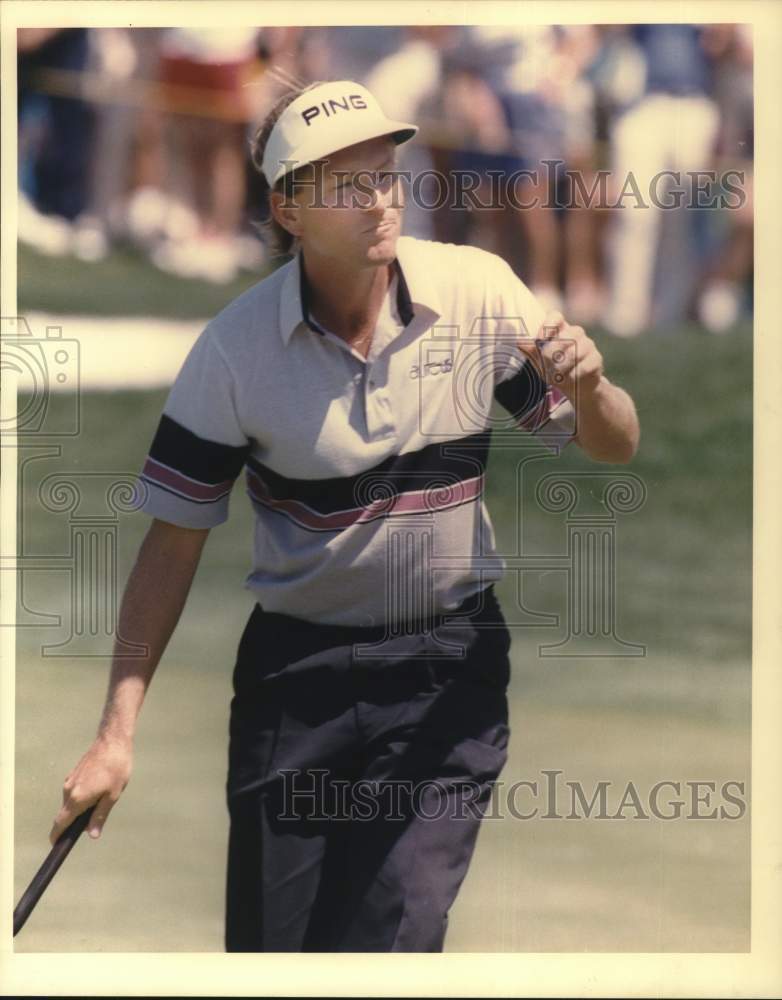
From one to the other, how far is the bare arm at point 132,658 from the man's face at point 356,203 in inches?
20.3

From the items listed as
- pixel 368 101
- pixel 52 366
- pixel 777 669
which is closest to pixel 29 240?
pixel 52 366


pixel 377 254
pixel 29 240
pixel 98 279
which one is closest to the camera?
pixel 377 254

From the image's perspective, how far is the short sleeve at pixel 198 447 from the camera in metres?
2.92

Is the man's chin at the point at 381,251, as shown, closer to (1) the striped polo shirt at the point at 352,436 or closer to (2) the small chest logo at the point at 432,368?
(1) the striped polo shirt at the point at 352,436

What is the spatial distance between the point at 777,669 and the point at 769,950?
50 cm

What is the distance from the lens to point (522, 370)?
9.93ft

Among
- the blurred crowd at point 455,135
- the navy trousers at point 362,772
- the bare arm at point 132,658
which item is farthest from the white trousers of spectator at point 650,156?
the bare arm at point 132,658

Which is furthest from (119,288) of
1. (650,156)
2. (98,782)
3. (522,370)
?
→ (98,782)

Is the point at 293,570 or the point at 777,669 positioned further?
the point at 777,669

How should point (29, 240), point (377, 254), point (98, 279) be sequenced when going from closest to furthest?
point (377, 254) < point (29, 240) < point (98, 279)

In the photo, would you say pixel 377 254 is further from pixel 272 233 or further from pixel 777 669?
pixel 777 669

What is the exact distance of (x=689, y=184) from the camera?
343cm

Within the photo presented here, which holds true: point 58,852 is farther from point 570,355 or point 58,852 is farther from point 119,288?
point 119,288

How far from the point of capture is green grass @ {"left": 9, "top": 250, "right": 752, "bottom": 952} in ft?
11.1
